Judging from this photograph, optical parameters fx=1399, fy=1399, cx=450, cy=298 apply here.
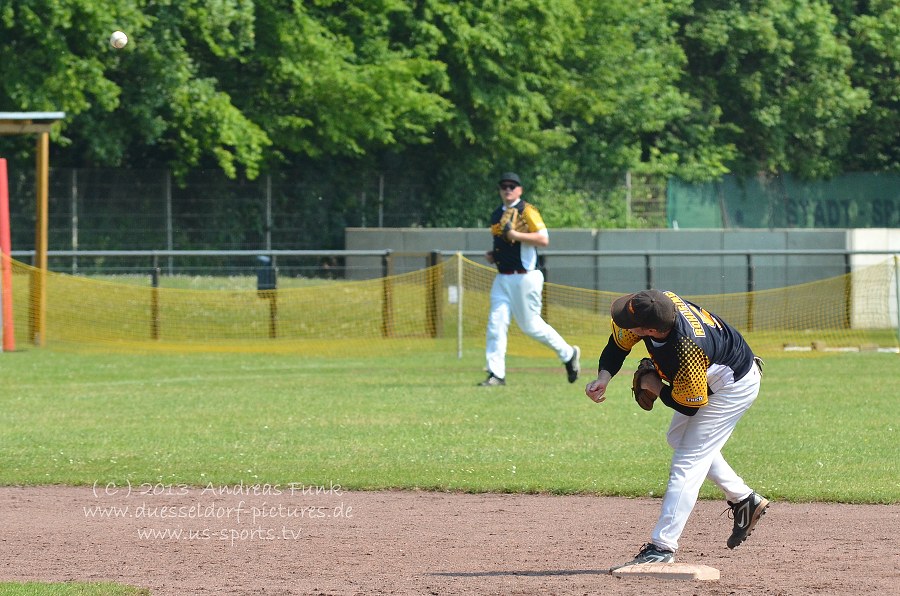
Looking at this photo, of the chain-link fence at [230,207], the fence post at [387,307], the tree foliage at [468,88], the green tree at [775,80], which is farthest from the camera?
the green tree at [775,80]

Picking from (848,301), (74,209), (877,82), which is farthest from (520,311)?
(877,82)

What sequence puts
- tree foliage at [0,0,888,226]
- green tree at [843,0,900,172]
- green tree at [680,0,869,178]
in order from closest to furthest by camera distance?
1. tree foliage at [0,0,888,226]
2. green tree at [680,0,869,178]
3. green tree at [843,0,900,172]

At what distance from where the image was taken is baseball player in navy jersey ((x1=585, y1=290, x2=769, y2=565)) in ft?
21.0

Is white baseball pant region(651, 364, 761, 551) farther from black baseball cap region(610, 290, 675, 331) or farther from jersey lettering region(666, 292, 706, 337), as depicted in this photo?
black baseball cap region(610, 290, 675, 331)

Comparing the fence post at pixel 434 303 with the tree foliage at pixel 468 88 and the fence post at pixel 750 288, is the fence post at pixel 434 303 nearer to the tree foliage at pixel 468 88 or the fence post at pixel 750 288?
the fence post at pixel 750 288

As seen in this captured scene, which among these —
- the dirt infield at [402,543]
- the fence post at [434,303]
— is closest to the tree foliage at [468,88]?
the fence post at [434,303]

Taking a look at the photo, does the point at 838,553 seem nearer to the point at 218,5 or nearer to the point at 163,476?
the point at 163,476

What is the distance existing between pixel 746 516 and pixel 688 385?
0.98 m

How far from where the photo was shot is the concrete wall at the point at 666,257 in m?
24.5

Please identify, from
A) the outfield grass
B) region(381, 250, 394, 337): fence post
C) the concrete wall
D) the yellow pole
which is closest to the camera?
the outfield grass

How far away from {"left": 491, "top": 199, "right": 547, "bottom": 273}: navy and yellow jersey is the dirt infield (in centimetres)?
564

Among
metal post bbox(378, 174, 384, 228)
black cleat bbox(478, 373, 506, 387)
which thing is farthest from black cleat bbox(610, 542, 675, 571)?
metal post bbox(378, 174, 384, 228)

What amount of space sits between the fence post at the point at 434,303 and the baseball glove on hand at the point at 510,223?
701cm

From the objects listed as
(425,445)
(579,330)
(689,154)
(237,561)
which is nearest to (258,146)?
(579,330)
